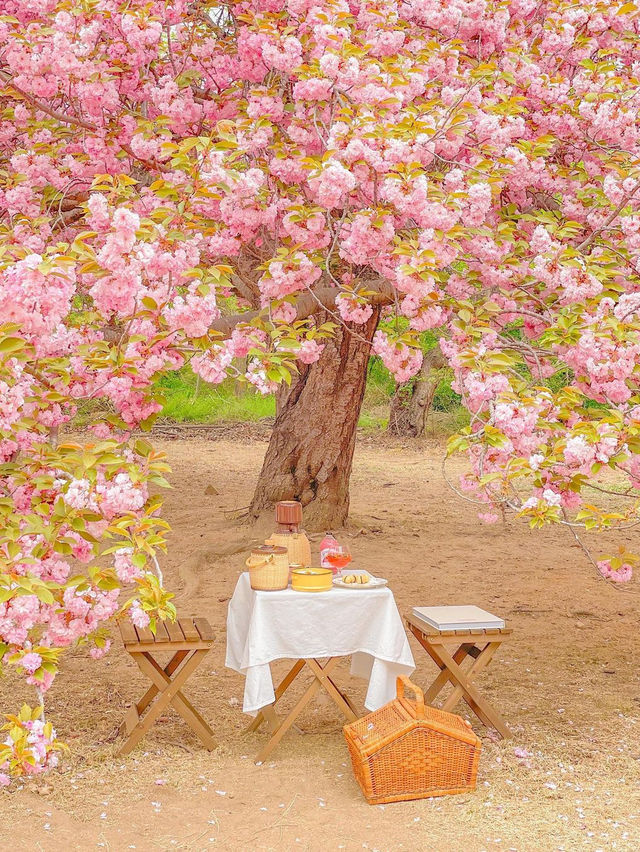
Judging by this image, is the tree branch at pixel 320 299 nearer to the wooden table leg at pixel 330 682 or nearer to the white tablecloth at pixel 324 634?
the white tablecloth at pixel 324 634

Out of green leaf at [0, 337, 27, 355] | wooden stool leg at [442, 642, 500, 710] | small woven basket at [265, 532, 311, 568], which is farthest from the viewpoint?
small woven basket at [265, 532, 311, 568]

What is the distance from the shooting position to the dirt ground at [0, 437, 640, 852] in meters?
3.46

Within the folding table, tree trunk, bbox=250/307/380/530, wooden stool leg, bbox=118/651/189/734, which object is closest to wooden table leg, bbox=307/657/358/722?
the folding table

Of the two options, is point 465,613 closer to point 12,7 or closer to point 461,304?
point 461,304

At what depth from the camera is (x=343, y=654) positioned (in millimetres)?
4082

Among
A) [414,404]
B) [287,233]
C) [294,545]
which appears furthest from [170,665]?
[414,404]

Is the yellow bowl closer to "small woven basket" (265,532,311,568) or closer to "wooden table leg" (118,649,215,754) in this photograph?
"small woven basket" (265,532,311,568)

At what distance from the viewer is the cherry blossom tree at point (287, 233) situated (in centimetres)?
335

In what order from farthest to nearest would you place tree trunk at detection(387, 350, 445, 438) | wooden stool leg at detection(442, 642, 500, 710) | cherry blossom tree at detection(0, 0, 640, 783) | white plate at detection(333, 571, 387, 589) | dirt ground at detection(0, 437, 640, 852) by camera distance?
tree trunk at detection(387, 350, 445, 438)
wooden stool leg at detection(442, 642, 500, 710)
white plate at detection(333, 571, 387, 589)
dirt ground at detection(0, 437, 640, 852)
cherry blossom tree at detection(0, 0, 640, 783)

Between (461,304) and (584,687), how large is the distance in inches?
88.3

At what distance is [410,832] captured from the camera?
348 cm

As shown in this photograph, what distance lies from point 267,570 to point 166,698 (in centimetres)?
67

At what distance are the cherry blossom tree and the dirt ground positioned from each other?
0.39m

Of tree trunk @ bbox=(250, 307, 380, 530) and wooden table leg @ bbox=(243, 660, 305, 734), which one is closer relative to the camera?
wooden table leg @ bbox=(243, 660, 305, 734)
